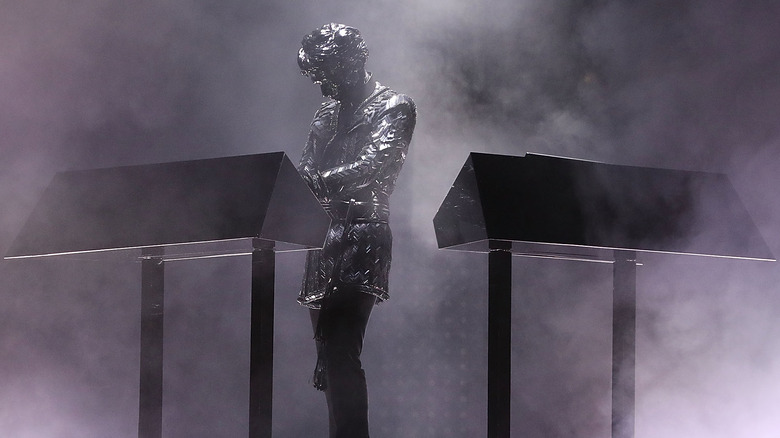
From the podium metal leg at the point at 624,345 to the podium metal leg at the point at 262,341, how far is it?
3.35 ft

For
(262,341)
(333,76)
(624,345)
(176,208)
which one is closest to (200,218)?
(176,208)

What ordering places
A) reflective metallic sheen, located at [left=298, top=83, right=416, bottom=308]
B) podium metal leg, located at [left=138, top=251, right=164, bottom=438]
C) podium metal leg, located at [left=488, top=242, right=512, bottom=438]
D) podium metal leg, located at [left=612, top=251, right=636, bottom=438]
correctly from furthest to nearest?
reflective metallic sheen, located at [left=298, top=83, right=416, bottom=308] → podium metal leg, located at [left=138, top=251, right=164, bottom=438] → podium metal leg, located at [left=612, top=251, right=636, bottom=438] → podium metal leg, located at [left=488, top=242, right=512, bottom=438]

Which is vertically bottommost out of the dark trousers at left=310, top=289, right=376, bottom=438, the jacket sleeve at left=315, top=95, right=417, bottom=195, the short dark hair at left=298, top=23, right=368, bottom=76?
the dark trousers at left=310, top=289, right=376, bottom=438

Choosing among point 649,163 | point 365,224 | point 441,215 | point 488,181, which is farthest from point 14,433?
point 649,163

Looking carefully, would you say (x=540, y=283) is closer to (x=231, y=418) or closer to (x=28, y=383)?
(x=231, y=418)

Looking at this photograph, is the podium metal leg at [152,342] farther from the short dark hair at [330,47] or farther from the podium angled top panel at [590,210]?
the podium angled top panel at [590,210]

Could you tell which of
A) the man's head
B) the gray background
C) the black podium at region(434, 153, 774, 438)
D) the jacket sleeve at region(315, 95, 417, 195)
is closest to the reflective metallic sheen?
the jacket sleeve at region(315, 95, 417, 195)

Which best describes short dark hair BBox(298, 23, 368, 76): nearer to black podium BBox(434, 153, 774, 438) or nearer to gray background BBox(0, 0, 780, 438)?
black podium BBox(434, 153, 774, 438)

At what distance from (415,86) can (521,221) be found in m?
2.33

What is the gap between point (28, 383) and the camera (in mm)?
3953

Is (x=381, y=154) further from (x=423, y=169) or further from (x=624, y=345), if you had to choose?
(x=423, y=169)

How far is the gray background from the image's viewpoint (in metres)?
3.67

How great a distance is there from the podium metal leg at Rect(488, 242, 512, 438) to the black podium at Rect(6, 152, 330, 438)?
18.6 inches

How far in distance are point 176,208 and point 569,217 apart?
1.01 meters
